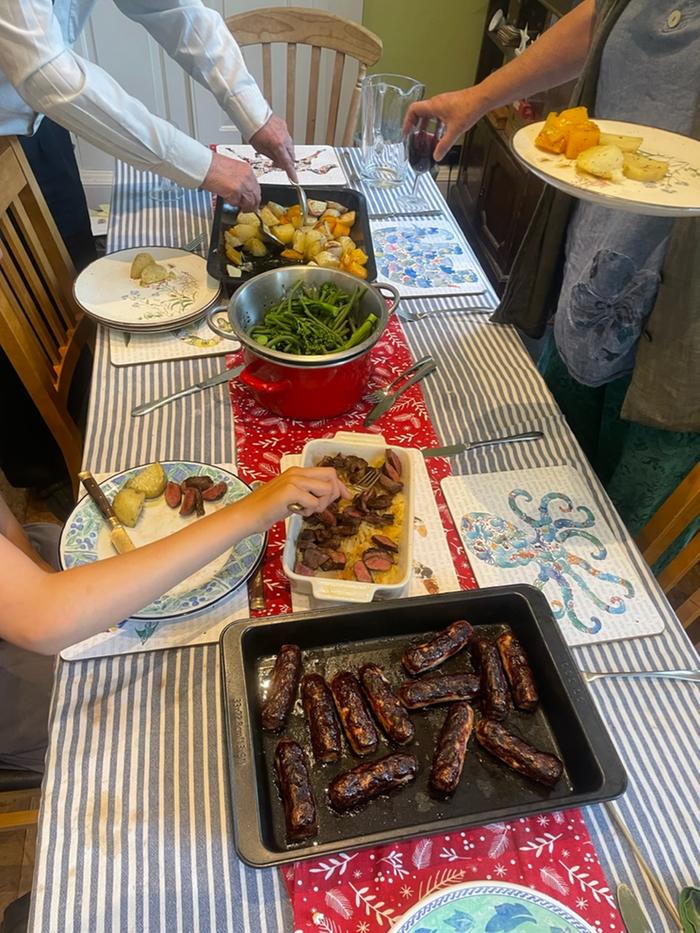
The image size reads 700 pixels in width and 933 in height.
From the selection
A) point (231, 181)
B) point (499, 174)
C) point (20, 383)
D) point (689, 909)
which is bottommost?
point (20, 383)

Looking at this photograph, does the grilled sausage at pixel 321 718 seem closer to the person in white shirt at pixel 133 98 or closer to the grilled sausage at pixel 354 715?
the grilled sausage at pixel 354 715

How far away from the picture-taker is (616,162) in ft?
2.72

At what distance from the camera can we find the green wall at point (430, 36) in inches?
115

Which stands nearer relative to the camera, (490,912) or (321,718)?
(490,912)

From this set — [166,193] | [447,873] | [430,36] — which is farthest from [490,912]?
[430,36]

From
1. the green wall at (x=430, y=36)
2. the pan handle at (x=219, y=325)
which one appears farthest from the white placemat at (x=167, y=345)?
the green wall at (x=430, y=36)

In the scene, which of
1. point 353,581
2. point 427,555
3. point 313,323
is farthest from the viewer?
point 313,323

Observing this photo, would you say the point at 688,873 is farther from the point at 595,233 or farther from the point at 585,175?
the point at 595,233

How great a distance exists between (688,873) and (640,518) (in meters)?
0.71

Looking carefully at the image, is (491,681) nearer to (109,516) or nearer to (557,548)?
(557,548)

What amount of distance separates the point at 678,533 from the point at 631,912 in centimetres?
62

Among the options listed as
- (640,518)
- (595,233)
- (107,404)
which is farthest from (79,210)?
(640,518)

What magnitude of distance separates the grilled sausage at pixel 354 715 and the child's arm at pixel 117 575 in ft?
0.75

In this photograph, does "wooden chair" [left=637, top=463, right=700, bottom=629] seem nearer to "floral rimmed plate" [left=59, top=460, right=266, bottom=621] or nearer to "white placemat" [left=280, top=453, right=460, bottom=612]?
"white placemat" [left=280, top=453, right=460, bottom=612]
